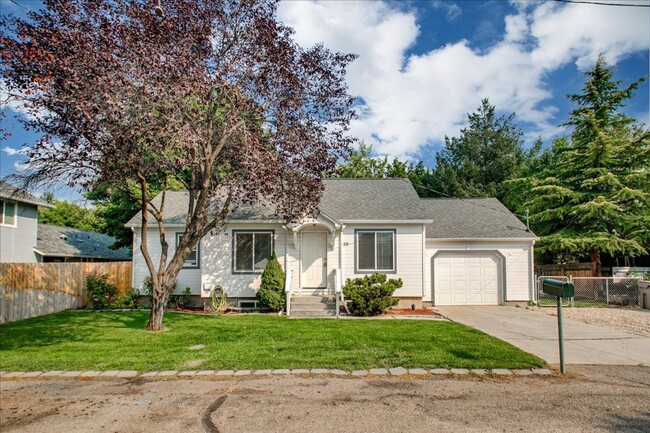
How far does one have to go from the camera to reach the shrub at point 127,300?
46.0 ft

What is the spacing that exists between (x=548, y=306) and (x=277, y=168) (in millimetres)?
12079

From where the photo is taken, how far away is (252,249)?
559 inches

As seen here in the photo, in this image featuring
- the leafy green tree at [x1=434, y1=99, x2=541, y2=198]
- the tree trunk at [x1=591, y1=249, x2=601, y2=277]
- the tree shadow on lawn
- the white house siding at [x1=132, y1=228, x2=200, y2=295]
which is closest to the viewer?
the tree shadow on lawn

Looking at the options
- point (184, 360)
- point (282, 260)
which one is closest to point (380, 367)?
point (184, 360)

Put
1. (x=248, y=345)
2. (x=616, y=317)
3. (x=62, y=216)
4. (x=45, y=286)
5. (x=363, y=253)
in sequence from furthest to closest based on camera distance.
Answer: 1. (x=62, y=216)
2. (x=363, y=253)
3. (x=45, y=286)
4. (x=616, y=317)
5. (x=248, y=345)

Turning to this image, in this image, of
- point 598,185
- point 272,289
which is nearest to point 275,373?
point 272,289

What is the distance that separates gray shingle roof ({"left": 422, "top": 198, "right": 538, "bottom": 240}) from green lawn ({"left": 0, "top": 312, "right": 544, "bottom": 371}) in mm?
5612

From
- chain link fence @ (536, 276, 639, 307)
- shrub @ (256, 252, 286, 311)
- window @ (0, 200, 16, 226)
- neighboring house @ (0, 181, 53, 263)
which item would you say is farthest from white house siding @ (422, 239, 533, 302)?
window @ (0, 200, 16, 226)

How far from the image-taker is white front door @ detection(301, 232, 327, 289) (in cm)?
1408

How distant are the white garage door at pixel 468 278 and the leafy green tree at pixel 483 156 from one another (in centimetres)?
1730

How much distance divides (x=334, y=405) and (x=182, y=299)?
34.9 ft

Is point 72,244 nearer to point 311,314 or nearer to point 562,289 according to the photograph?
point 311,314

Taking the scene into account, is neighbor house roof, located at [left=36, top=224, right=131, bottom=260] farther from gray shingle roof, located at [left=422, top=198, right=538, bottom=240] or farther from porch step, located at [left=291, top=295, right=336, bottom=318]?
gray shingle roof, located at [left=422, top=198, right=538, bottom=240]

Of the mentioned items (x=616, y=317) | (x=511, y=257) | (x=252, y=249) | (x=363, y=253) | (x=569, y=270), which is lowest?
(x=616, y=317)
